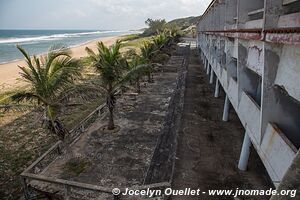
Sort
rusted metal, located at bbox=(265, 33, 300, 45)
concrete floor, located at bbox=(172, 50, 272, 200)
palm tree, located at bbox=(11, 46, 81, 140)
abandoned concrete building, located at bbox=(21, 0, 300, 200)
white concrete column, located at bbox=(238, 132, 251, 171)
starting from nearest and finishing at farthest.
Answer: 1. rusted metal, located at bbox=(265, 33, 300, 45)
2. abandoned concrete building, located at bbox=(21, 0, 300, 200)
3. palm tree, located at bbox=(11, 46, 81, 140)
4. concrete floor, located at bbox=(172, 50, 272, 200)
5. white concrete column, located at bbox=(238, 132, 251, 171)

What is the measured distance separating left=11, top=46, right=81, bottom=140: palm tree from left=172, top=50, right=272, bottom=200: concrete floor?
15.9 ft

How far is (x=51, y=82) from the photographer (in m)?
9.70

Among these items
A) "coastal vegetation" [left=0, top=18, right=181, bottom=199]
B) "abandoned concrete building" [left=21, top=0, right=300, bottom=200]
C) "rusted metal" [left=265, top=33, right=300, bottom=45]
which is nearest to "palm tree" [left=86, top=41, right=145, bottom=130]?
"coastal vegetation" [left=0, top=18, right=181, bottom=199]

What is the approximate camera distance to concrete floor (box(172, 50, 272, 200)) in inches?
372

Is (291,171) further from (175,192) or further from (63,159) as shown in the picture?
(63,159)

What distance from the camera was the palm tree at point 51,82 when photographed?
30.7ft

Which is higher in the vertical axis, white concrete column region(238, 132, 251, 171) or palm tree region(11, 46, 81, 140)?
palm tree region(11, 46, 81, 140)

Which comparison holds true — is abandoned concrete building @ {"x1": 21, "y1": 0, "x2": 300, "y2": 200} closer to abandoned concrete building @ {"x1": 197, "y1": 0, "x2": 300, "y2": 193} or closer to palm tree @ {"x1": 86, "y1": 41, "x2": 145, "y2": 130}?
abandoned concrete building @ {"x1": 197, "y1": 0, "x2": 300, "y2": 193}

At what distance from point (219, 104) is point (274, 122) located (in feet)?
39.1

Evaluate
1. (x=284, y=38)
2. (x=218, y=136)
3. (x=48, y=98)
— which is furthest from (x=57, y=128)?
(x=284, y=38)

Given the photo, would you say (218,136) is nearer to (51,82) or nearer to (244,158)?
(244,158)

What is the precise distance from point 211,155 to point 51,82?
6.88 meters

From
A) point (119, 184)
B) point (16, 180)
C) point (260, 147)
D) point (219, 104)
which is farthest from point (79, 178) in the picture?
point (219, 104)

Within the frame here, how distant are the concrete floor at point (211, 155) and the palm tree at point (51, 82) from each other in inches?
191
